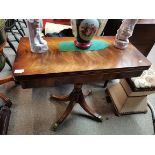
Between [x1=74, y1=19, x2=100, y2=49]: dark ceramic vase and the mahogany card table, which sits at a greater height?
[x1=74, y1=19, x2=100, y2=49]: dark ceramic vase

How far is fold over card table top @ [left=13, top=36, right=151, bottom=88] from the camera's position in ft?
2.75

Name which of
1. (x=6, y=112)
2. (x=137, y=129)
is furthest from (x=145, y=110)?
(x=6, y=112)

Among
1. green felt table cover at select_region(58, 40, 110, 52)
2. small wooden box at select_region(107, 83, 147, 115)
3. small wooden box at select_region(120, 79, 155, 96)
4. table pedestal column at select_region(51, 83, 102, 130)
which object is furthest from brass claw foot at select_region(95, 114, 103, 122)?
green felt table cover at select_region(58, 40, 110, 52)

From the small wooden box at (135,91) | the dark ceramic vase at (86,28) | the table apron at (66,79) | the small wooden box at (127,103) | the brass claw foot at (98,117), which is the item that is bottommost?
the brass claw foot at (98,117)

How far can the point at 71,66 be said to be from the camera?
2.95ft

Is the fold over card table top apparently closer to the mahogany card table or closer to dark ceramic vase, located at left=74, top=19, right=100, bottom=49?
the mahogany card table

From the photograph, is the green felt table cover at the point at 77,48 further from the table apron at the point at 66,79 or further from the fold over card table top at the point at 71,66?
the table apron at the point at 66,79

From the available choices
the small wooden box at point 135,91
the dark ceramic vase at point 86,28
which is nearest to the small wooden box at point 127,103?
the small wooden box at point 135,91

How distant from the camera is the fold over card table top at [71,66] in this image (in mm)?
839

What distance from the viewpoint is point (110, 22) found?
1587 millimetres

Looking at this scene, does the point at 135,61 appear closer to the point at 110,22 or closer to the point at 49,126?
the point at 110,22
